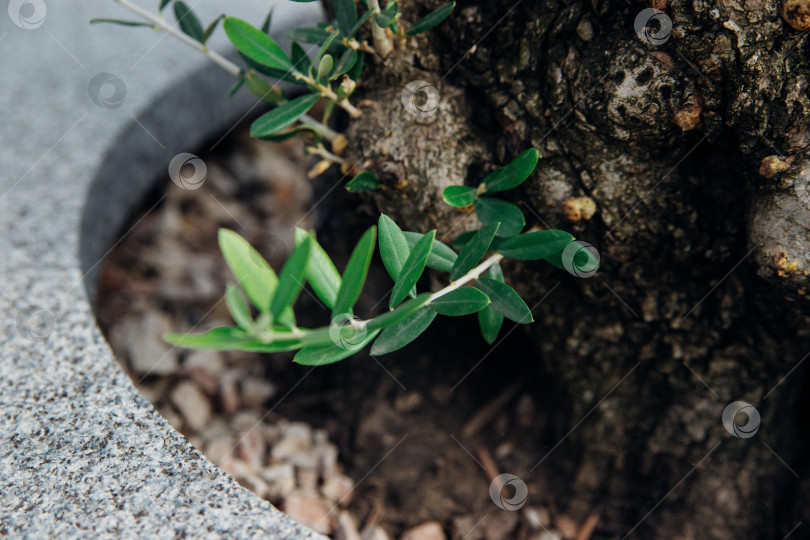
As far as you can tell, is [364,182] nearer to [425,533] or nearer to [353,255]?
[353,255]

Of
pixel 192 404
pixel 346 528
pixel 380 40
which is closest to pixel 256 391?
pixel 192 404

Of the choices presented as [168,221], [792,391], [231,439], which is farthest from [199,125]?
[792,391]

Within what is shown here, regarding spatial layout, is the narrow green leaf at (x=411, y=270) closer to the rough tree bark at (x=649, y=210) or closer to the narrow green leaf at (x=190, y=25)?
the rough tree bark at (x=649, y=210)

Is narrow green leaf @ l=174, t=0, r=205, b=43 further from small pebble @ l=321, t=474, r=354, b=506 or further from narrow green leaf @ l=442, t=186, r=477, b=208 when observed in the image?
small pebble @ l=321, t=474, r=354, b=506

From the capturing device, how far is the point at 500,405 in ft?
3.94

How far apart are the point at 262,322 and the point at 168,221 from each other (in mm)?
1341

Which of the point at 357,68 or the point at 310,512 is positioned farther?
the point at 310,512

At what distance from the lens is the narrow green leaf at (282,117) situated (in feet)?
2.67

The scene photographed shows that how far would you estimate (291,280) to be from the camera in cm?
54
